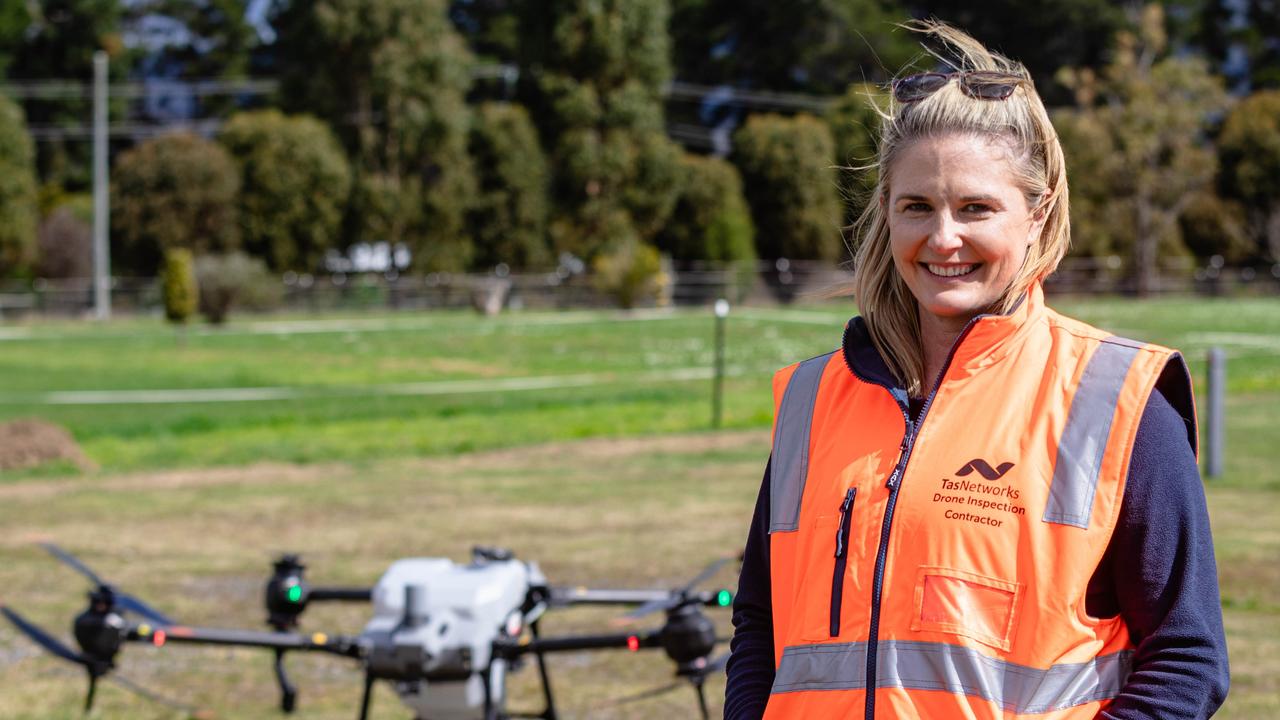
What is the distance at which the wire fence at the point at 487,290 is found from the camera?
50375 millimetres

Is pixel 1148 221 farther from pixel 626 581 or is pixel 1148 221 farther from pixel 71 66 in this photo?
pixel 626 581

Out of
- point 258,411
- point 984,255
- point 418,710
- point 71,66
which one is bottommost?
point 258,411

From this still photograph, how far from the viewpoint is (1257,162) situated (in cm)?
6222

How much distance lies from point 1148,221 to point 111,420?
47.8 meters

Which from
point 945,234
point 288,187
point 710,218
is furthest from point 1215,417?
point 710,218

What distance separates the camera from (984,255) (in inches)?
89.9

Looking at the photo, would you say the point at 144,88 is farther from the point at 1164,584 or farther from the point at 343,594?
the point at 1164,584

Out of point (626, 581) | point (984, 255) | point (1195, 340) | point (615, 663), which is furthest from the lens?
point (1195, 340)

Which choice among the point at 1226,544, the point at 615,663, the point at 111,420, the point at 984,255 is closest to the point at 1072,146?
the point at 111,420

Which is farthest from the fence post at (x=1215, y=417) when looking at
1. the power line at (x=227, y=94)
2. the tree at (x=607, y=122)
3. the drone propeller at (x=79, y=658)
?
the power line at (x=227, y=94)

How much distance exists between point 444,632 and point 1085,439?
2026mm

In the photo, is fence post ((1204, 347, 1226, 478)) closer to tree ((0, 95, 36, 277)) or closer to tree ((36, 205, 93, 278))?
tree ((0, 95, 36, 277))

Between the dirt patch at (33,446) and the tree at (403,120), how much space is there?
38.3 meters

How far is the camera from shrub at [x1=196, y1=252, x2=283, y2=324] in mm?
42781
